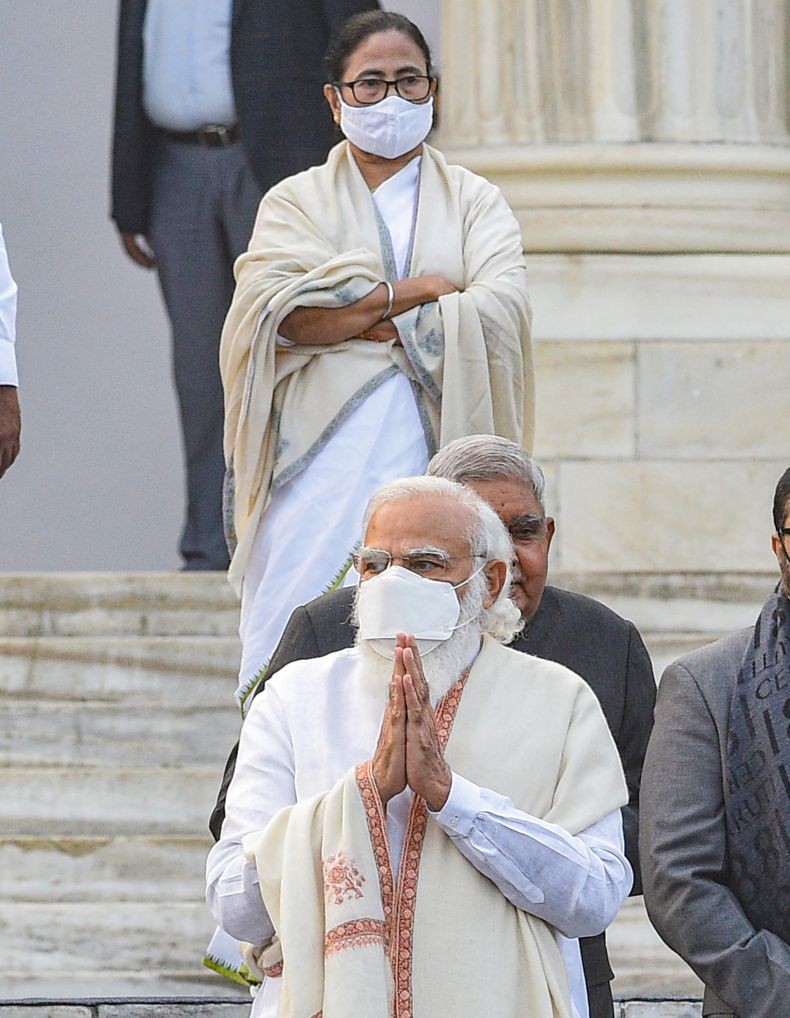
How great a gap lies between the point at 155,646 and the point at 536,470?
3.28 metres

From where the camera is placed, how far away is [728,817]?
14.3 ft

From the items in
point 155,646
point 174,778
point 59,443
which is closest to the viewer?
point 174,778

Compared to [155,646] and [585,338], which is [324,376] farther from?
[585,338]

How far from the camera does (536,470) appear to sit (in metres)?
4.72

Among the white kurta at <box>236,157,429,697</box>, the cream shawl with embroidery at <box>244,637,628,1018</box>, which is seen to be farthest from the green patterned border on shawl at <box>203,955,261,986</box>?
the cream shawl with embroidery at <box>244,637,628,1018</box>

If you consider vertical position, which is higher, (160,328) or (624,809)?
(624,809)

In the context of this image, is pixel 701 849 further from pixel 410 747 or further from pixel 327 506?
pixel 327 506

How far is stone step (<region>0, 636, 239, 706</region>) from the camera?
775 cm

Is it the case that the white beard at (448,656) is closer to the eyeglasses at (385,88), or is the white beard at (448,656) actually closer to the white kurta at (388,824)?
the white kurta at (388,824)

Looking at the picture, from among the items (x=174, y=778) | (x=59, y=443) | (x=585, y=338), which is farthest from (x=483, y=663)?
(x=59, y=443)

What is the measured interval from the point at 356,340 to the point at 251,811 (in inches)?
91.2

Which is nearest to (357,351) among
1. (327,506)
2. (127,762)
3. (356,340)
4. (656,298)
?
(356,340)

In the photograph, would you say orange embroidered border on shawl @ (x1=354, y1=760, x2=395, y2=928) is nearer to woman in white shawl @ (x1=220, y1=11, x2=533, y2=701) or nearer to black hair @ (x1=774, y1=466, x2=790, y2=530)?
black hair @ (x1=774, y1=466, x2=790, y2=530)

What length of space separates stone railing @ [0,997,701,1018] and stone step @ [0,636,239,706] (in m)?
1.82
